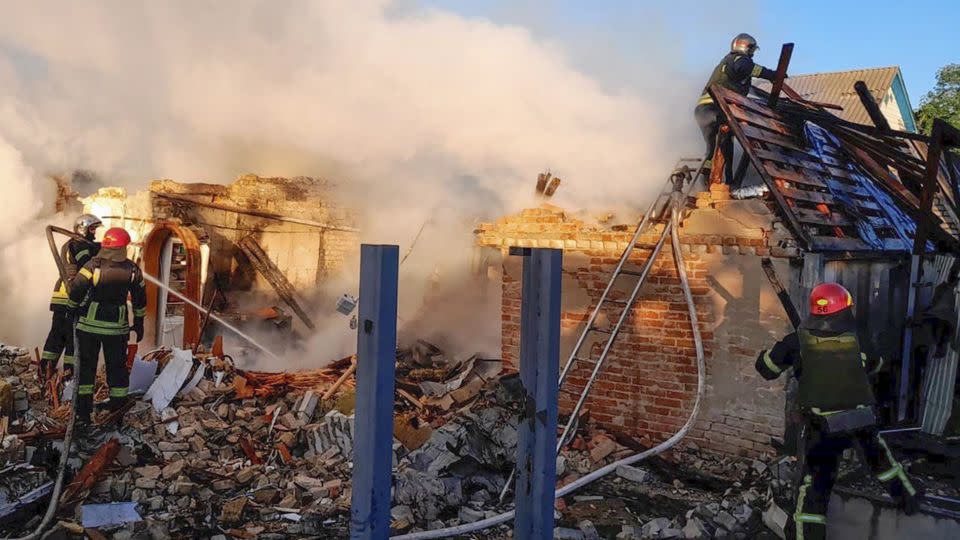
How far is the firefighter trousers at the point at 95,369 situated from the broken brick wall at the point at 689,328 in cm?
432

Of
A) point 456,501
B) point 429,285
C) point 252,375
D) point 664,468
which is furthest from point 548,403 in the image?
point 429,285

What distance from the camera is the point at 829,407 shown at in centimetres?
452

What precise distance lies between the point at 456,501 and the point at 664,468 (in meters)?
2.02

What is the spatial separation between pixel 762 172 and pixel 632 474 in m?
2.99

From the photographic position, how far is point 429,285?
951cm

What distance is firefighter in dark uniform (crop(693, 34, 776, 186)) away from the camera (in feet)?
24.4

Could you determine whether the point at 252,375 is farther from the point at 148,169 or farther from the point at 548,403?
the point at 148,169

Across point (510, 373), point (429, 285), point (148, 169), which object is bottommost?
point (510, 373)

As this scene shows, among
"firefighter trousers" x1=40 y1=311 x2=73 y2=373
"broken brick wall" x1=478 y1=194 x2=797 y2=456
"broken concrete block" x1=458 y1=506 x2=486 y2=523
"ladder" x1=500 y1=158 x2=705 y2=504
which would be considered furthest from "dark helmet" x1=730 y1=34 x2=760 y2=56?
"firefighter trousers" x1=40 y1=311 x2=73 y2=373

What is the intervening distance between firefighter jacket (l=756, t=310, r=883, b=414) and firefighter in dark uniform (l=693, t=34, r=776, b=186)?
2812 mm

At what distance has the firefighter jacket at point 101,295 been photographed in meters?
6.31

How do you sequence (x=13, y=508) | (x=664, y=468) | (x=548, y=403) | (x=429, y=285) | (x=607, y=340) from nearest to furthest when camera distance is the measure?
(x=548, y=403), (x=13, y=508), (x=664, y=468), (x=607, y=340), (x=429, y=285)

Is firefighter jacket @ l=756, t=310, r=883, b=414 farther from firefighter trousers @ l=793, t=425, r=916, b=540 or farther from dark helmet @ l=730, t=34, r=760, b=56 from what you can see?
dark helmet @ l=730, t=34, r=760, b=56

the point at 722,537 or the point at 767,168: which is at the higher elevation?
the point at 767,168
